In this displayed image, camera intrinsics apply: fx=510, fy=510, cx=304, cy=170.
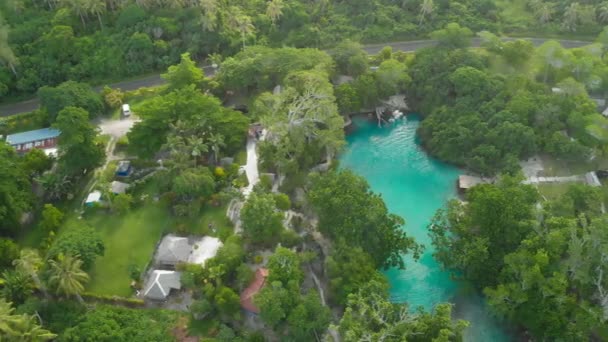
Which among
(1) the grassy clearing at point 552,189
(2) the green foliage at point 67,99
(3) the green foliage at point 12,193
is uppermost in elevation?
(2) the green foliage at point 67,99

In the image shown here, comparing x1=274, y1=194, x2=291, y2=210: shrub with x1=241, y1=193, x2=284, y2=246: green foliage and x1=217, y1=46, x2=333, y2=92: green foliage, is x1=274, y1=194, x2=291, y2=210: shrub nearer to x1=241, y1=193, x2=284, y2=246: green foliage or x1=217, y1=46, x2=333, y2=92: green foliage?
x1=241, y1=193, x2=284, y2=246: green foliage

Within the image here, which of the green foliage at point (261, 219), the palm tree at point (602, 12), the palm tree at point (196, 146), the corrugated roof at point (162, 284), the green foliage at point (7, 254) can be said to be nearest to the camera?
the corrugated roof at point (162, 284)

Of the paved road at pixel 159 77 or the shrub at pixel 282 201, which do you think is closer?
the shrub at pixel 282 201

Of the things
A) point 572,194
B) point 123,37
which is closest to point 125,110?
point 123,37

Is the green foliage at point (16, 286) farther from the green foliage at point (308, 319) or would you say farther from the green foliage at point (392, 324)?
the green foliage at point (392, 324)

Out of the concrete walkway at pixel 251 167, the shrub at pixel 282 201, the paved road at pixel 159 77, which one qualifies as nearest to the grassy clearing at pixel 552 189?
the shrub at pixel 282 201

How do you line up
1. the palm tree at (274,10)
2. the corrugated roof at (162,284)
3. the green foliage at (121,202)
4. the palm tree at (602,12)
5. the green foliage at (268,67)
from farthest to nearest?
the palm tree at (602,12), the palm tree at (274,10), the green foliage at (268,67), the green foliage at (121,202), the corrugated roof at (162,284)

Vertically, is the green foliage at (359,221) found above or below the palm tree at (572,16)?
below
